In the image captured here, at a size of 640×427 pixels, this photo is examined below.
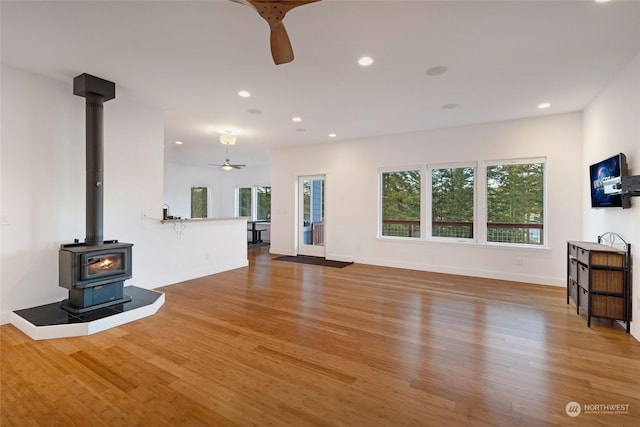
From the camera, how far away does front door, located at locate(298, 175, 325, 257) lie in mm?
7309

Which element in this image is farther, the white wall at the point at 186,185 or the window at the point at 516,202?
the white wall at the point at 186,185

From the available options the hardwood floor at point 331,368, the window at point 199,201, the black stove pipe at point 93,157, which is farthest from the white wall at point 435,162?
the window at point 199,201

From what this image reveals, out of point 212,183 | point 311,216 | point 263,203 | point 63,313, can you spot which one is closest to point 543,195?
point 311,216

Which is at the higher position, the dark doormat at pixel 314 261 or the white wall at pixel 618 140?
the white wall at pixel 618 140

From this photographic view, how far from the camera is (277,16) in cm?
184

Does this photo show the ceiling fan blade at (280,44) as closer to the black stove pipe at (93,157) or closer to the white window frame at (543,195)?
the black stove pipe at (93,157)

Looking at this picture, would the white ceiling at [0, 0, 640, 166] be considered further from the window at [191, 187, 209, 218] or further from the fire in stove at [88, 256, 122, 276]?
the window at [191, 187, 209, 218]

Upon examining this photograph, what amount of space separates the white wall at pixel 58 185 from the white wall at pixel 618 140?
19.4 ft

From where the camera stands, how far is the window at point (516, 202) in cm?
502

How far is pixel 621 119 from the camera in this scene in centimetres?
326

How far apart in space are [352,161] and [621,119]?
433cm

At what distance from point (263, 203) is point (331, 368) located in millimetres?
9458

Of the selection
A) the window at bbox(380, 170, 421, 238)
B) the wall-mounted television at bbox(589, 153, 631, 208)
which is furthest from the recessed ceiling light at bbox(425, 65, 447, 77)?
the window at bbox(380, 170, 421, 238)

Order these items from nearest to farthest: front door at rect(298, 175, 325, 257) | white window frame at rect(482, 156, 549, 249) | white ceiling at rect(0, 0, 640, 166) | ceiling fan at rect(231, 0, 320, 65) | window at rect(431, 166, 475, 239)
Result: ceiling fan at rect(231, 0, 320, 65)
white ceiling at rect(0, 0, 640, 166)
white window frame at rect(482, 156, 549, 249)
window at rect(431, 166, 475, 239)
front door at rect(298, 175, 325, 257)
